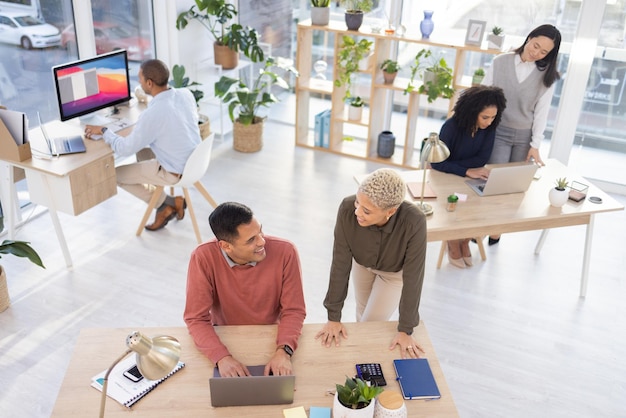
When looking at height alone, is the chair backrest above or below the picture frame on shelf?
below

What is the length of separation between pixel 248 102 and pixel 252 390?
12.7 ft

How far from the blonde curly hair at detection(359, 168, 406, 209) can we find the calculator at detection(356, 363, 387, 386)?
589 mm

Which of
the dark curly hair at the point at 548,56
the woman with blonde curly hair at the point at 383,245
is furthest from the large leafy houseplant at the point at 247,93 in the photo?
the woman with blonde curly hair at the point at 383,245

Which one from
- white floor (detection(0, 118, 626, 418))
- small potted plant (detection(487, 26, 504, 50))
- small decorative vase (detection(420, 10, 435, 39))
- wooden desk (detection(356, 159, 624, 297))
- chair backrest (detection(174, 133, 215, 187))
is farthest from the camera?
small decorative vase (detection(420, 10, 435, 39))

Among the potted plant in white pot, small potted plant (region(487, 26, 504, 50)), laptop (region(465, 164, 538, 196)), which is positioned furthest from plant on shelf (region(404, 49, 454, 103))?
laptop (region(465, 164, 538, 196))

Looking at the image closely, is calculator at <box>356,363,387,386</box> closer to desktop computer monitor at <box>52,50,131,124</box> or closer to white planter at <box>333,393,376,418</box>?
white planter at <box>333,393,376,418</box>

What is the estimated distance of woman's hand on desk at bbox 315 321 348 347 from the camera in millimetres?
2418

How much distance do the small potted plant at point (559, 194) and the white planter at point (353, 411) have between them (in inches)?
82.8

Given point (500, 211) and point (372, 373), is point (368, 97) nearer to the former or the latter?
point (500, 211)

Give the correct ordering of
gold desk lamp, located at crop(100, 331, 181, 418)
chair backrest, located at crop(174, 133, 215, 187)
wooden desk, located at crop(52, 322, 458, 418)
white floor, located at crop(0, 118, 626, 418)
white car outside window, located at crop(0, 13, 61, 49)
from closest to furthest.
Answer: gold desk lamp, located at crop(100, 331, 181, 418), wooden desk, located at crop(52, 322, 458, 418), white floor, located at crop(0, 118, 626, 418), chair backrest, located at crop(174, 133, 215, 187), white car outside window, located at crop(0, 13, 61, 49)

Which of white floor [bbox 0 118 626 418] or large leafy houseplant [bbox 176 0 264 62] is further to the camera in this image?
large leafy houseplant [bbox 176 0 264 62]

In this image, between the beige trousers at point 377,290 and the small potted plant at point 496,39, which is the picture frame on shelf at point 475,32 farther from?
the beige trousers at point 377,290

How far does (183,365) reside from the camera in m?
2.27

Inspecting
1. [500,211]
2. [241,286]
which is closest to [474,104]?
[500,211]
